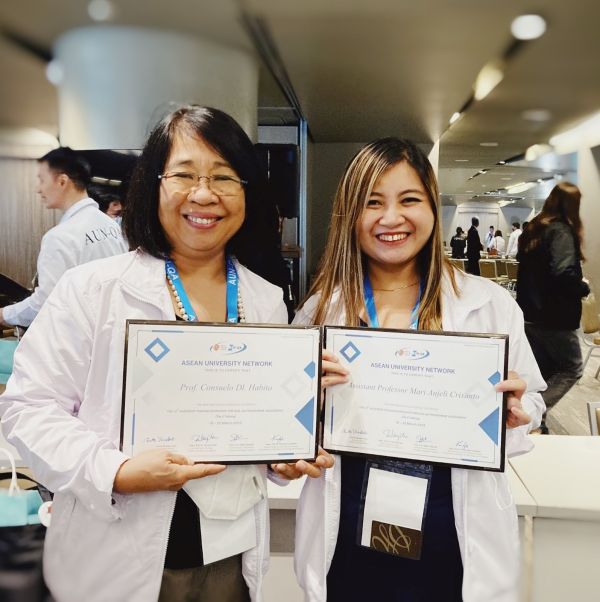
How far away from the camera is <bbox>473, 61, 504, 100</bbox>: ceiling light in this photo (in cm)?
207

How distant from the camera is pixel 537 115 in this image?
217cm

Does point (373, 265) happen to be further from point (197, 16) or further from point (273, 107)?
point (197, 16)

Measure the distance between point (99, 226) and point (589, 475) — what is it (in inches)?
78.6

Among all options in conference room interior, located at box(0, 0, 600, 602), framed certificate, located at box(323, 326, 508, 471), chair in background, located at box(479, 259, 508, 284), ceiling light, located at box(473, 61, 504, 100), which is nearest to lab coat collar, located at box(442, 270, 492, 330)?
framed certificate, located at box(323, 326, 508, 471)

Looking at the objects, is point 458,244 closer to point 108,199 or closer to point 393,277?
point 393,277

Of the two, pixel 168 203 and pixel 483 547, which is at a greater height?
pixel 168 203

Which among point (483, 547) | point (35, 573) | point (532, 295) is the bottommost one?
point (35, 573)

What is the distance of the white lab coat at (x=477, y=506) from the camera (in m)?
1.17

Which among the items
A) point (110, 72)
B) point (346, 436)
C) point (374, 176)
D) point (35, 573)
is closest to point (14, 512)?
point (35, 573)

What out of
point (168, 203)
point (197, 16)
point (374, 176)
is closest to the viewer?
point (168, 203)

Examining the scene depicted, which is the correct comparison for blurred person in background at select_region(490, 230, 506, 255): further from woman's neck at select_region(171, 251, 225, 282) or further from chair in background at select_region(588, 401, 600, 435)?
woman's neck at select_region(171, 251, 225, 282)

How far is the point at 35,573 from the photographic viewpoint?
4.04ft

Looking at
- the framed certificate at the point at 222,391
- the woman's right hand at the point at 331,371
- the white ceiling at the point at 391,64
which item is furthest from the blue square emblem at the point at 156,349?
the white ceiling at the point at 391,64

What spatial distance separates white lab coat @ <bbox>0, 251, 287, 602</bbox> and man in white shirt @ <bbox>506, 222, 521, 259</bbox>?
1653mm
